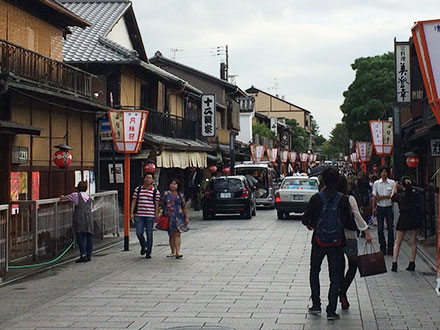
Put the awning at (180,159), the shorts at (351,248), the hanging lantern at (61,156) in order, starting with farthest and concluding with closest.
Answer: the awning at (180,159) < the hanging lantern at (61,156) < the shorts at (351,248)

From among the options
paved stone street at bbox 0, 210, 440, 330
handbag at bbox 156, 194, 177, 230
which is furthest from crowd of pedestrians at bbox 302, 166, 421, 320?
handbag at bbox 156, 194, 177, 230

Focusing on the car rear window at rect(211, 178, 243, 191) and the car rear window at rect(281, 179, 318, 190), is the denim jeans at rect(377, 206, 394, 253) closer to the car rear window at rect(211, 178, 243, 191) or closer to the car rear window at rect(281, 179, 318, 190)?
the car rear window at rect(281, 179, 318, 190)

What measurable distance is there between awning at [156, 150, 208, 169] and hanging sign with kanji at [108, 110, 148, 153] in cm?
922

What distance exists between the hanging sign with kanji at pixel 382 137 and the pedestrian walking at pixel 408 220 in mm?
13783

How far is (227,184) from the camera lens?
27047 mm

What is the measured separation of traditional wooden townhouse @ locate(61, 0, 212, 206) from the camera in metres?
25.1

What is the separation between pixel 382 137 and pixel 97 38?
12.4 meters

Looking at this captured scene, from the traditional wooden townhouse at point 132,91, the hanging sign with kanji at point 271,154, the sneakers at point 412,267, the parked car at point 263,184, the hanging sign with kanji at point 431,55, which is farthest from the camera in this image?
the hanging sign with kanji at point 271,154

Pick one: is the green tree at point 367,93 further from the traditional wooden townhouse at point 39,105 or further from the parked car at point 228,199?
the traditional wooden townhouse at point 39,105

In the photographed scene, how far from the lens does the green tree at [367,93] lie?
50.1 metres

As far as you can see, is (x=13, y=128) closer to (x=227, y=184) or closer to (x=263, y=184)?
(x=227, y=184)

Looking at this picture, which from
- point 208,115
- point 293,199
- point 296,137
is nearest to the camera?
point 293,199

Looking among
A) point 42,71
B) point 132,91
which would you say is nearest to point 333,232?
point 42,71

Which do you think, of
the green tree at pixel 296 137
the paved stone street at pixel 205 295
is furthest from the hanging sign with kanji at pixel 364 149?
the green tree at pixel 296 137
